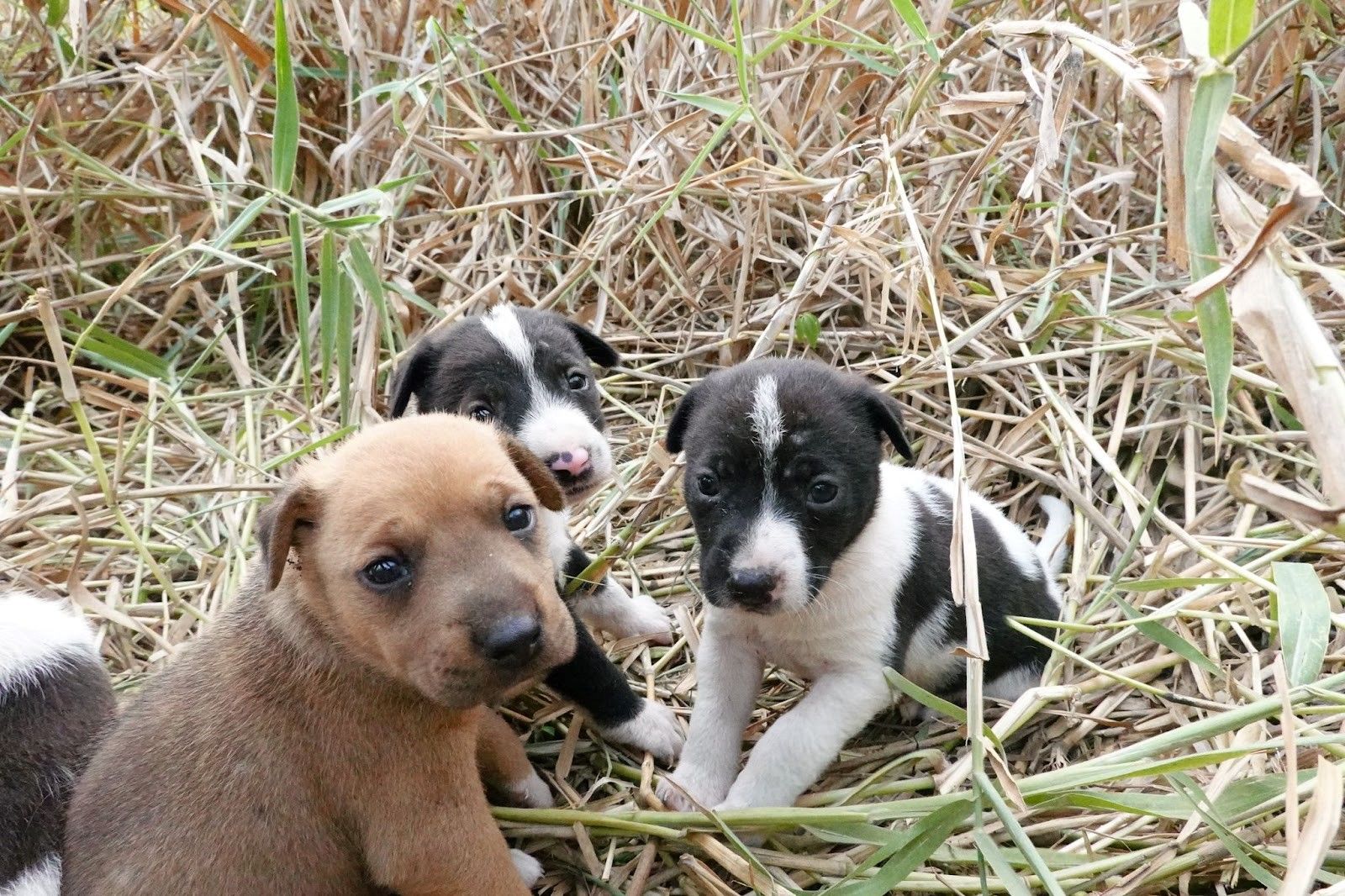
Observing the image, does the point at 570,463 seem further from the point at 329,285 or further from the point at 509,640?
the point at 509,640

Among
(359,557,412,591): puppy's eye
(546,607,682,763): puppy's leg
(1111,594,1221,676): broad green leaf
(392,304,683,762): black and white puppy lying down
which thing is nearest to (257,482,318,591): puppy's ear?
(359,557,412,591): puppy's eye

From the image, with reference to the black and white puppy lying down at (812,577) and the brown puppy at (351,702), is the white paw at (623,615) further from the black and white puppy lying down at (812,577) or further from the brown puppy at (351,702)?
the brown puppy at (351,702)

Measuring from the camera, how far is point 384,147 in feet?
22.4

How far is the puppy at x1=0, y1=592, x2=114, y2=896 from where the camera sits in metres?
3.27

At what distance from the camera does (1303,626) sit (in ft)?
9.66

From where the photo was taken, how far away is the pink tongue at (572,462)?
4.20m

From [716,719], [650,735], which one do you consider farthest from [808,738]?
[650,735]

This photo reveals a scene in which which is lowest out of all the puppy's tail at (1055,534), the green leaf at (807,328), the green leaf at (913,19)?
the puppy's tail at (1055,534)

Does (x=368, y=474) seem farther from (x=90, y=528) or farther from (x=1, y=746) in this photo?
(x=90, y=528)

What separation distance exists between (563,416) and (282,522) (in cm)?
139

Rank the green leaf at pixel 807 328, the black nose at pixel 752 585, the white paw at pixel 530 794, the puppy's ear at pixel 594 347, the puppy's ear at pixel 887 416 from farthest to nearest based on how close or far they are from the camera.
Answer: the green leaf at pixel 807 328 → the puppy's ear at pixel 594 347 → the white paw at pixel 530 794 → the puppy's ear at pixel 887 416 → the black nose at pixel 752 585

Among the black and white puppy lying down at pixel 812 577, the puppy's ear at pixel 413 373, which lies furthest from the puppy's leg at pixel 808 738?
the puppy's ear at pixel 413 373

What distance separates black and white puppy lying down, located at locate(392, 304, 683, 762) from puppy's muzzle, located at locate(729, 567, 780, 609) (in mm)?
708

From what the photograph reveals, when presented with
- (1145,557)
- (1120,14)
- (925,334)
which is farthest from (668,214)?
(1145,557)
